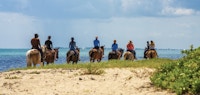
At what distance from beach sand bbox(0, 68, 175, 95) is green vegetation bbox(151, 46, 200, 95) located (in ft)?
1.11

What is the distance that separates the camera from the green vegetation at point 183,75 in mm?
13359

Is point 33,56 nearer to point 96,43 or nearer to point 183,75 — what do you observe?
point 96,43

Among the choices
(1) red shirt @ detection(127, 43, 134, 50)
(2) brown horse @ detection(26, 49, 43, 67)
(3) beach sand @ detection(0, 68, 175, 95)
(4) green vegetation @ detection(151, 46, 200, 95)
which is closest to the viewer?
(4) green vegetation @ detection(151, 46, 200, 95)

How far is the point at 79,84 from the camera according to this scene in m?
17.2

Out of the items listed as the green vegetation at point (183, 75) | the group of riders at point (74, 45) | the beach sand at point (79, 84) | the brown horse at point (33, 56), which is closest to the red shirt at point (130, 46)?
the group of riders at point (74, 45)

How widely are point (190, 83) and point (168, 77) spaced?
192cm

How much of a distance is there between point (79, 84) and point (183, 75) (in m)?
4.53

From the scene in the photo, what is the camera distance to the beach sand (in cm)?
1544

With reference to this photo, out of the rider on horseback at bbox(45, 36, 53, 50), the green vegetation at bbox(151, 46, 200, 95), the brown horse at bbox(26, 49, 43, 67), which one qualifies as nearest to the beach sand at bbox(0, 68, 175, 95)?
the green vegetation at bbox(151, 46, 200, 95)

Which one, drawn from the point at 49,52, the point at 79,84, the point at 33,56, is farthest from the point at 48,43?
the point at 79,84

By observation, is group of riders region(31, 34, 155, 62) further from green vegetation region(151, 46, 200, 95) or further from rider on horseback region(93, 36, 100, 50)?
green vegetation region(151, 46, 200, 95)

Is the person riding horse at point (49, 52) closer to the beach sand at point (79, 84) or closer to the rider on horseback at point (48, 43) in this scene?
the rider on horseback at point (48, 43)

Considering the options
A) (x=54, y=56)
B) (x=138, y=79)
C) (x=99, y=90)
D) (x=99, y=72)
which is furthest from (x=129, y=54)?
(x=99, y=90)

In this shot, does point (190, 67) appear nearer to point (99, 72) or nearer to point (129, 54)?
point (99, 72)
